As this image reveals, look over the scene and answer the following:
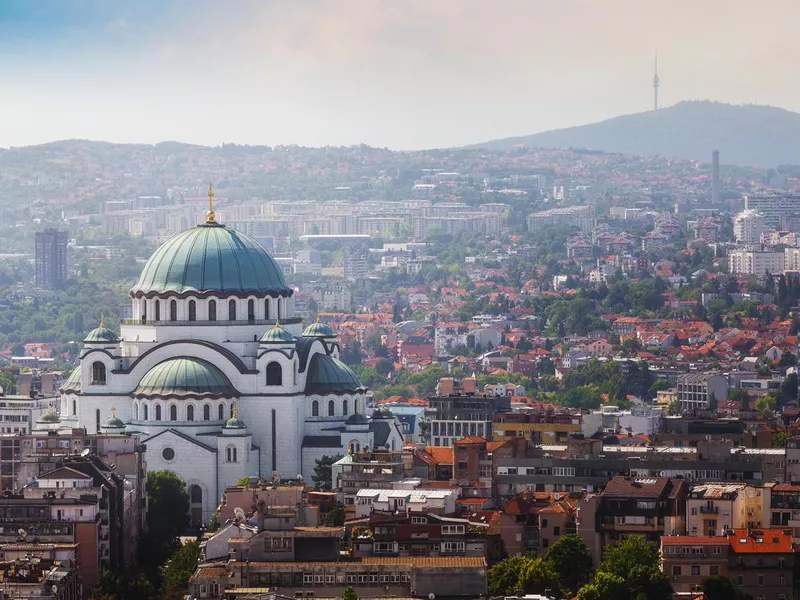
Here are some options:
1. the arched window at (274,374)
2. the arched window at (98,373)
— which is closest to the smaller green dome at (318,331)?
the arched window at (274,374)

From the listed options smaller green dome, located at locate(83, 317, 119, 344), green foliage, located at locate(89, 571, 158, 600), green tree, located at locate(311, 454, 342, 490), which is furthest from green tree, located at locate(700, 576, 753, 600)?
smaller green dome, located at locate(83, 317, 119, 344)

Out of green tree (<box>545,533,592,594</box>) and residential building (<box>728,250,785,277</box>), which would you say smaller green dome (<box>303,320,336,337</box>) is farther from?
residential building (<box>728,250,785,277</box>)

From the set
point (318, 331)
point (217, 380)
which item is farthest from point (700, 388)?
point (217, 380)

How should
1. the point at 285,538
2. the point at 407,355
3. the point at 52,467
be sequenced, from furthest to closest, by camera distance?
the point at 407,355 < the point at 52,467 < the point at 285,538

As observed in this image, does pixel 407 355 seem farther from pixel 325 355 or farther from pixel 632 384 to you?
pixel 325 355

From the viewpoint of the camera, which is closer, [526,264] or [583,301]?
[583,301]

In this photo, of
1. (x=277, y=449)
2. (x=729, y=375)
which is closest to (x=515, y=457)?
(x=277, y=449)

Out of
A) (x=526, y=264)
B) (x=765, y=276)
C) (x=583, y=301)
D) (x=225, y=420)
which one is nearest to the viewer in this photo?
(x=225, y=420)

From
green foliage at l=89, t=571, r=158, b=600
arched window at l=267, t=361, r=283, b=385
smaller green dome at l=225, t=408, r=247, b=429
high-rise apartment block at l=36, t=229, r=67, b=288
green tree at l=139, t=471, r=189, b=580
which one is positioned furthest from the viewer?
high-rise apartment block at l=36, t=229, r=67, b=288
